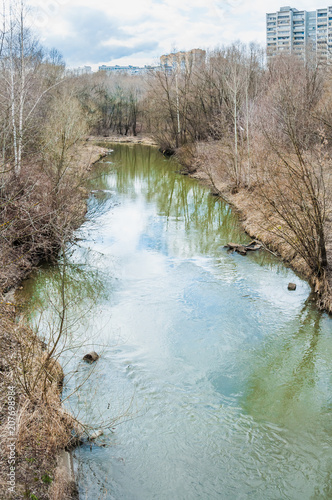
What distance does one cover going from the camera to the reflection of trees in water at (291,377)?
762 cm

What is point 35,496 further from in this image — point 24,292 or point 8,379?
point 24,292

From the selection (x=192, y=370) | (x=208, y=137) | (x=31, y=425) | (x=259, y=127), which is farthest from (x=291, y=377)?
(x=208, y=137)

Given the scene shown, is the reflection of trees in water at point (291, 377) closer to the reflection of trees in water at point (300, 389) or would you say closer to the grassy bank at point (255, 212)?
the reflection of trees in water at point (300, 389)

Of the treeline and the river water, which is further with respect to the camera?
the treeline

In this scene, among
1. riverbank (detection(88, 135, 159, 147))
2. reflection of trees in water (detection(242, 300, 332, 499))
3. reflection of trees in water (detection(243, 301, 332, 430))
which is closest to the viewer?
reflection of trees in water (detection(242, 300, 332, 499))

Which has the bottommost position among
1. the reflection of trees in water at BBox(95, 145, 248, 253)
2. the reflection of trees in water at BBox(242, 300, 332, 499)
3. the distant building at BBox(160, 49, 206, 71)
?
the reflection of trees in water at BBox(242, 300, 332, 499)

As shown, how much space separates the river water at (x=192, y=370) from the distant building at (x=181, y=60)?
27.5 metres

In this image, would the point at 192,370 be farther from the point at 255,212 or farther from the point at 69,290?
the point at 255,212

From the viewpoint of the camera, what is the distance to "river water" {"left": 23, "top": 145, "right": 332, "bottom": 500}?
6328 millimetres

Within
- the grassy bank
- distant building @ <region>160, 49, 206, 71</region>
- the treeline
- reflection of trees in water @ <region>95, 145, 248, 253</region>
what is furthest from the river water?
distant building @ <region>160, 49, 206, 71</region>

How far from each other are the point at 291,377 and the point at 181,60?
39279 mm

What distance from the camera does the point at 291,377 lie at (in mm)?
8648

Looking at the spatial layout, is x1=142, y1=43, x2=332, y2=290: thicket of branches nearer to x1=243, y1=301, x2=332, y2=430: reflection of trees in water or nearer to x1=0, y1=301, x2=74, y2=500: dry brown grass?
x1=243, y1=301, x2=332, y2=430: reflection of trees in water

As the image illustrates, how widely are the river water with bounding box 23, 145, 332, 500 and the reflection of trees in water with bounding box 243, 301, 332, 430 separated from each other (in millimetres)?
24
